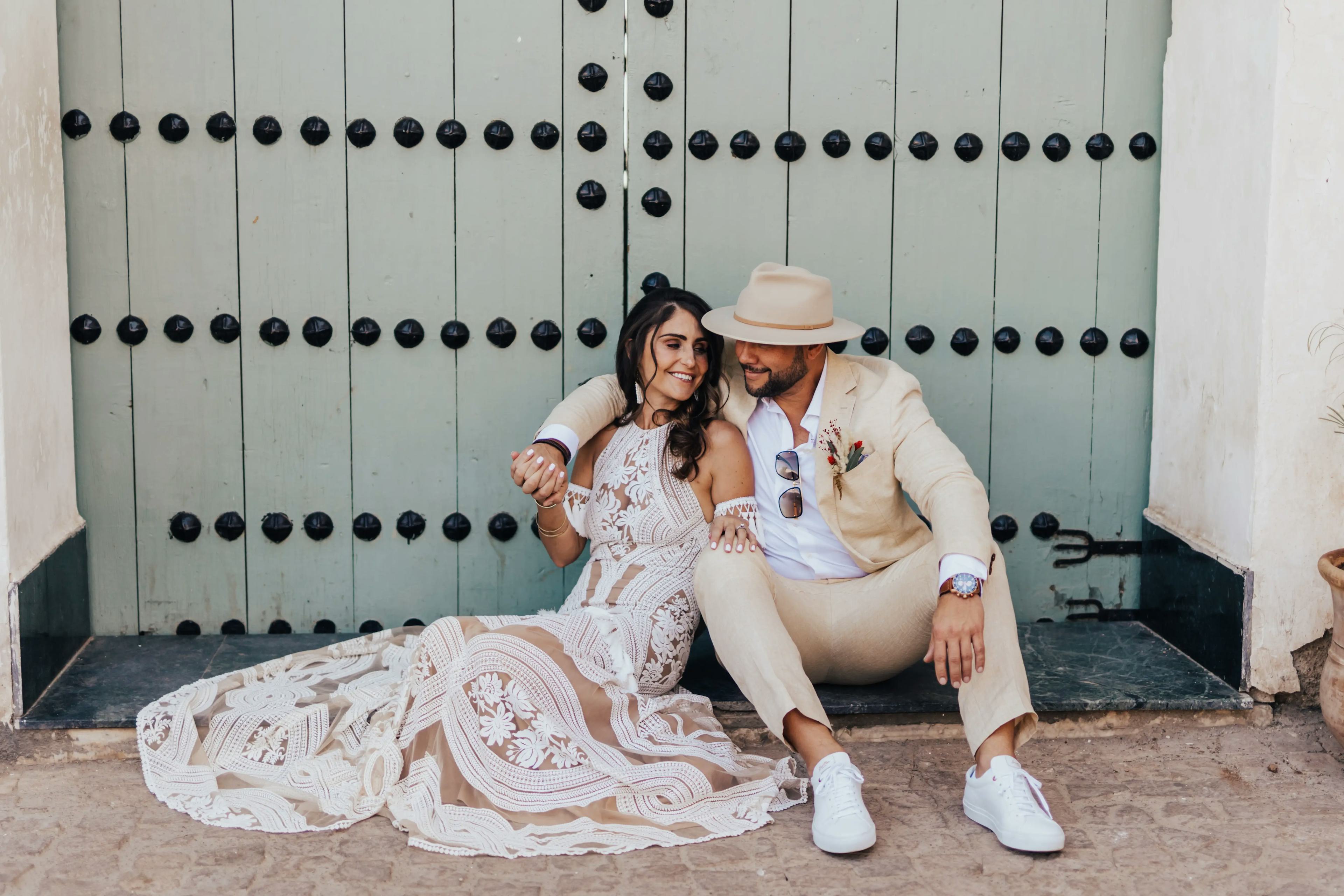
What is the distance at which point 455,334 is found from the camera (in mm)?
3213

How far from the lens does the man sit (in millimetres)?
2436

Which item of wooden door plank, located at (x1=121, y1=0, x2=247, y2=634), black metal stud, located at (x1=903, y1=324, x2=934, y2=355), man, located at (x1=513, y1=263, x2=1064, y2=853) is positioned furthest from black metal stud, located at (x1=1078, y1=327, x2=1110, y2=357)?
wooden door plank, located at (x1=121, y1=0, x2=247, y2=634)

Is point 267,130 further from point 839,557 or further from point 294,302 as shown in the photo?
point 839,557

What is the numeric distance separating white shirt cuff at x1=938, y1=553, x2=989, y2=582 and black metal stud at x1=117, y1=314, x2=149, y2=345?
1.98 meters

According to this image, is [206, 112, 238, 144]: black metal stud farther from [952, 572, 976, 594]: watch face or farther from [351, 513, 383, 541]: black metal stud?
[952, 572, 976, 594]: watch face

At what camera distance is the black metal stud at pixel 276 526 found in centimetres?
327

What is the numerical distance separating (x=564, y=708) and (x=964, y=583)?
81 centimetres

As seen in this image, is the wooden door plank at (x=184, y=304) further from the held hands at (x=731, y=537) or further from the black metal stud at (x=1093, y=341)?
the black metal stud at (x=1093, y=341)

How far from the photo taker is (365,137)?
3131mm

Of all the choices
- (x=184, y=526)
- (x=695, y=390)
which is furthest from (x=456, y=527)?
(x=695, y=390)

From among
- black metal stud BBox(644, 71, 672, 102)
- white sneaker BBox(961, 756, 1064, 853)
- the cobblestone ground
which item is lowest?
the cobblestone ground

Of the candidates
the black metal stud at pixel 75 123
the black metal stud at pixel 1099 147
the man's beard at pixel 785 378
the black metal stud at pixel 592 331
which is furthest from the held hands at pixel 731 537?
the black metal stud at pixel 75 123

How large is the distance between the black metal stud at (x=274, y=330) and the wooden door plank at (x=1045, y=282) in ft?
5.79

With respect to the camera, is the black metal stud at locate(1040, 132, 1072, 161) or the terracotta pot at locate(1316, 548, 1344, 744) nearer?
the terracotta pot at locate(1316, 548, 1344, 744)
